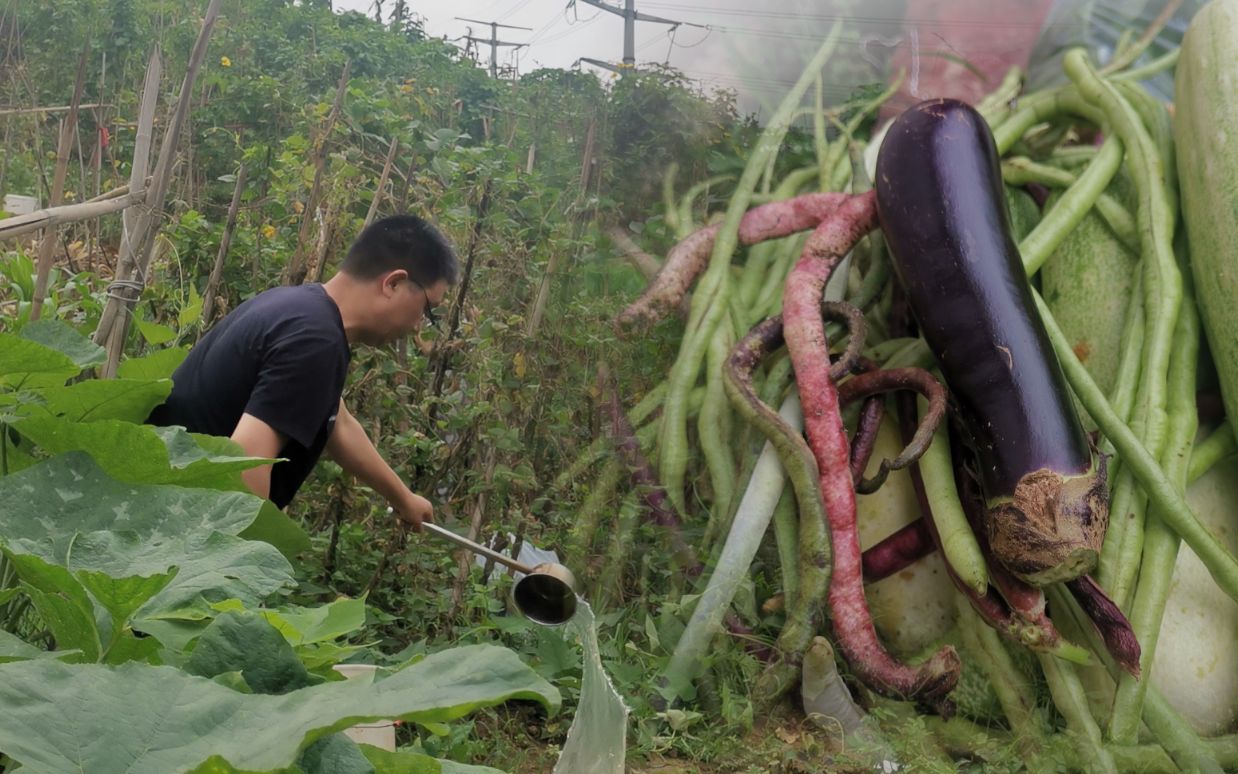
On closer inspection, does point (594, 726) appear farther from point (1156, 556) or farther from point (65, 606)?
point (1156, 556)

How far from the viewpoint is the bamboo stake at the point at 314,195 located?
204 cm

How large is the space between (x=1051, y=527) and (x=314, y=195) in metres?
1.33

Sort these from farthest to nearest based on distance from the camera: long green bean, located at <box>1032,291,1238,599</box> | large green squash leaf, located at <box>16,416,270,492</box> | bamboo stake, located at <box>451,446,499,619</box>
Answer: bamboo stake, located at <box>451,446,499,619</box>
long green bean, located at <box>1032,291,1238,599</box>
large green squash leaf, located at <box>16,416,270,492</box>

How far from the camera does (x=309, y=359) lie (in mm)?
1463

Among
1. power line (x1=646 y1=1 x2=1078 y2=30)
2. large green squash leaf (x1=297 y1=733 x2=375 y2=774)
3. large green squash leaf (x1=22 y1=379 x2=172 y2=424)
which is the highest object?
power line (x1=646 y1=1 x2=1078 y2=30)

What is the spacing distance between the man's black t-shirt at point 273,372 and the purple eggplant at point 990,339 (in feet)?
2.90

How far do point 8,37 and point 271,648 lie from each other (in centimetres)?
424

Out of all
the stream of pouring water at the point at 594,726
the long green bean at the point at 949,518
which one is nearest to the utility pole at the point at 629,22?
the long green bean at the point at 949,518

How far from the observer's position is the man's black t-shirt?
4.74ft

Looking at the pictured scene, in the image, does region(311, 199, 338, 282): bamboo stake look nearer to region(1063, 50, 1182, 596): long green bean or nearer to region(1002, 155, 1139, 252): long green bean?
region(1002, 155, 1139, 252): long green bean

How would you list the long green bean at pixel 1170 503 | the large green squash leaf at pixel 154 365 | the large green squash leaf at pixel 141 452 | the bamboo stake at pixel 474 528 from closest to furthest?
the large green squash leaf at pixel 141 452
the large green squash leaf at pixel 154 365
the long green bean at pixel 1170 503
the bamboo stake at pixel 474 528

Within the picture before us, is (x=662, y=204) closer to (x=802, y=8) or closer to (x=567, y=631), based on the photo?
(x=802, y=8)

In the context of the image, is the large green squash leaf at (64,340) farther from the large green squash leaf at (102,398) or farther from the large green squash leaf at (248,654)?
the large green squash leaf at (248,654)

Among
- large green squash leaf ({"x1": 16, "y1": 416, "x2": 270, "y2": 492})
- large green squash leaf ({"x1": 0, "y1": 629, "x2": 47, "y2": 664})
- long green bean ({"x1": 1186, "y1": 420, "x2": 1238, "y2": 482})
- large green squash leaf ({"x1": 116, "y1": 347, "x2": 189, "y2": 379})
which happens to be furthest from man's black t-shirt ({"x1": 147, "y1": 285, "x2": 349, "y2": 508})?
long green bean ({"x1": 1186, "y1": 420, "x2": 1238, "y2": 482})
